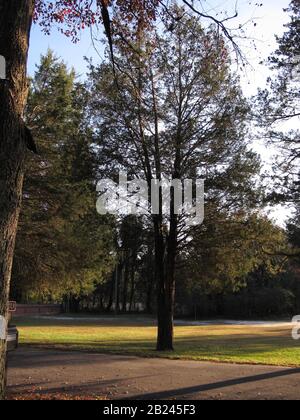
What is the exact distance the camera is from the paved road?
9.66 metres

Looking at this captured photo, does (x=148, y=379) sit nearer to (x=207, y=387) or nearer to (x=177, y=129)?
(x=207, y=387)

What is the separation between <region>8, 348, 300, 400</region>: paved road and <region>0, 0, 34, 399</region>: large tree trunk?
11.2ft

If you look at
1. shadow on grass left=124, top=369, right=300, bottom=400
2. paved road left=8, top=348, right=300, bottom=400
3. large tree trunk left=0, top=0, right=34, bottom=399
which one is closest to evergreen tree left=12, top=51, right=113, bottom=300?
paved road left=8, top=348, right=300, bottom=400

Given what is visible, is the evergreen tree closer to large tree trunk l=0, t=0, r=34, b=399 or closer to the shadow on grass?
the shadow on grass

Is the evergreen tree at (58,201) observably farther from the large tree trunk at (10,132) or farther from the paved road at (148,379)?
the large tree trunk at (10,132)

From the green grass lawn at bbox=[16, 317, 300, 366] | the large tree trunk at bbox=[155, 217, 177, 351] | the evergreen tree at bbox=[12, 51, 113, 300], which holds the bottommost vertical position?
the green grass lawn at bbox=[16, 317, 300, 366]

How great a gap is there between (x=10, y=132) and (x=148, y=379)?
666 centimetres

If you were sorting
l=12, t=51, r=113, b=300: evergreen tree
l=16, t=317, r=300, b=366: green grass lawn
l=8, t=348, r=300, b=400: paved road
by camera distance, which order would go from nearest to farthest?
l=8, t=348, r=300, b=400: paved road → l=16, t=317, r=300, b=366: green grass lawn → l=12, t=51, r=113, b=300: evergreen tree

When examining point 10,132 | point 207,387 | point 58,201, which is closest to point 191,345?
point 58,201

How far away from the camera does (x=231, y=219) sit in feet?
70.3

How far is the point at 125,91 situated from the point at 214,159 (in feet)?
13.6

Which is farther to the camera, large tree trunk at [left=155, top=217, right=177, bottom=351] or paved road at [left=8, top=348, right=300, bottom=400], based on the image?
large tree trunk at [left=155, top=217, right=177, bottom=351]
